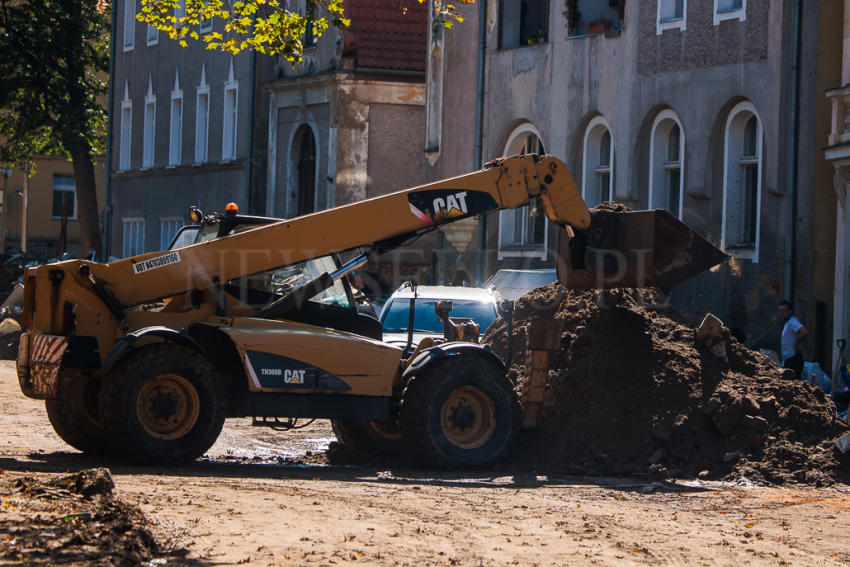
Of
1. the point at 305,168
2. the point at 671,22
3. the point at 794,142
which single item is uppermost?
the point at 671,22

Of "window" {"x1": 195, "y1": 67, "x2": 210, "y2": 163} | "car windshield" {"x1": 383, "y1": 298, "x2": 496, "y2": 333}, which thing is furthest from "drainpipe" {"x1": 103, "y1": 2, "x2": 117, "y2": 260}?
"car windshield" {"x1": 383, "y1": 298, "x2": 496, "y2": 333}

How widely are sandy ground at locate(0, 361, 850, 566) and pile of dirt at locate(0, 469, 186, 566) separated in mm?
246

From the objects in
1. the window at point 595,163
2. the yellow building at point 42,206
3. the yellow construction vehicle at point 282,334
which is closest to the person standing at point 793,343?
the yellow construction vehicle at point 282,334

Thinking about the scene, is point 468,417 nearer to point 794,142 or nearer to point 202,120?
point 794,142

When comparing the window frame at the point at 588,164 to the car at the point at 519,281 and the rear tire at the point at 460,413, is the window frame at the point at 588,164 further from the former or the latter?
the rear tire at the point at 460,413

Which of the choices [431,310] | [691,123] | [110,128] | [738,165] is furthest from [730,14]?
[110,128]

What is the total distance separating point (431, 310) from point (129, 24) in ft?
99.2

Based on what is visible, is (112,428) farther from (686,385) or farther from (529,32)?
(529,32)

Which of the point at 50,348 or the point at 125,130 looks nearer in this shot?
the point at 50,348

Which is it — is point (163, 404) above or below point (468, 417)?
above

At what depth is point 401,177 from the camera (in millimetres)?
32406

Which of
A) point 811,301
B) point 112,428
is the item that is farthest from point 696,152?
point 112,428

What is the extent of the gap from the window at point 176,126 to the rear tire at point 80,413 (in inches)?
1166

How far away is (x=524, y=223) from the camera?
88.2 ft
